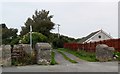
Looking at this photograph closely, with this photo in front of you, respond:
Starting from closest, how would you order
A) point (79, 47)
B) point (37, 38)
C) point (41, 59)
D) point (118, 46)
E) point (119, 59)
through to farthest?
point (41, 59) → point (119, 59) → point (118, 46) → point (37, 38) → point (79, 47)

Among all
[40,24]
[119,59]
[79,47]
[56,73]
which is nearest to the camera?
[56,73]

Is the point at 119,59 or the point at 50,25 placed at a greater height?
the point at 50,25

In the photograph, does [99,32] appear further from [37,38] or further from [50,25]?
[37,38]

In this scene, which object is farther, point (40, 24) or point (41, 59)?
point (40, 24)

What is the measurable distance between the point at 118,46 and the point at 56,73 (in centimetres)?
1656

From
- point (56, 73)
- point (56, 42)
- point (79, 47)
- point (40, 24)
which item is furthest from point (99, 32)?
point (56, 73)

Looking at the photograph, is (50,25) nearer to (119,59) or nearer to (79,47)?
(79,47)

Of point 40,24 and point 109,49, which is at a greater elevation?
point 40,24

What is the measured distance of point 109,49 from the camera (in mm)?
23609

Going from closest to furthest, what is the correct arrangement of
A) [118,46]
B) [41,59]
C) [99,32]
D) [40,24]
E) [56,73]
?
1. [56,73]
2. [41,59]
3. [118,46]
4. [40,24]
5. [99,32]

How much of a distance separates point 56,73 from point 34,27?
49417 millimetres

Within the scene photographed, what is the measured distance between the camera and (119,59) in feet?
76.7

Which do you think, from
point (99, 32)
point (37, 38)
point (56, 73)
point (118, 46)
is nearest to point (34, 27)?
point (99, 32)

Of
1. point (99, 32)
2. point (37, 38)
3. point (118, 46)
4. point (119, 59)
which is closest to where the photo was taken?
point (119, 59)
